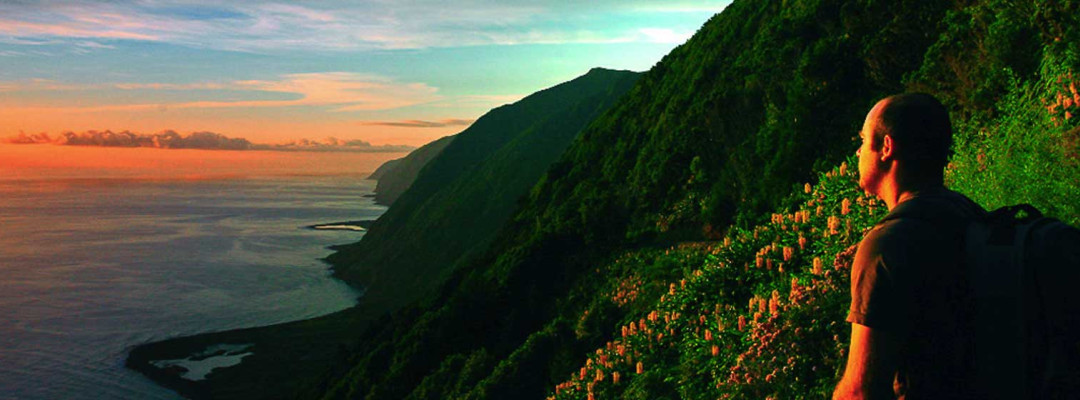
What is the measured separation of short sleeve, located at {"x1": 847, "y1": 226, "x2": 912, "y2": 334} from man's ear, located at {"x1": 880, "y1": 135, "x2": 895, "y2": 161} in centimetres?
45

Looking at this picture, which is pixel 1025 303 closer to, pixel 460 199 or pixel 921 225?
pixel 921 225

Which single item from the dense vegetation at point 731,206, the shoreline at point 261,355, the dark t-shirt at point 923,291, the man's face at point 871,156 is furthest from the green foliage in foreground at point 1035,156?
the shoreline at point 261,355

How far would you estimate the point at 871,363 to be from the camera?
2.84m

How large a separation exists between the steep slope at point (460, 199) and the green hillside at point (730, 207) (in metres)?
61.2

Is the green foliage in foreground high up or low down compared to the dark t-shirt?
up

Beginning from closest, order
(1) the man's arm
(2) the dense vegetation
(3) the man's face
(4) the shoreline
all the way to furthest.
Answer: (1) the man's arm < (3) the man's face < (2) the dense vegetation < (4) the shoreline

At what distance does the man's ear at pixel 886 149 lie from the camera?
10.1 ft

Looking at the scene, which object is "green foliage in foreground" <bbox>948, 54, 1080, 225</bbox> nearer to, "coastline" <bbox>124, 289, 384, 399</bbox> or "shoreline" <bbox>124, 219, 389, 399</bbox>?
"shoreline" <bbox>124, 219, 389, 399</bbox>

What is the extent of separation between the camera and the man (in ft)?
8.94

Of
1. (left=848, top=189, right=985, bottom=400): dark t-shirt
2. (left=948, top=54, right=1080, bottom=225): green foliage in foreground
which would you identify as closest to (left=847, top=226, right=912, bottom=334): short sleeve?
(left=848, top=189, right=985, bottom=400): dark t-shirt

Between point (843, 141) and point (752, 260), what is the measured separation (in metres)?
10.6

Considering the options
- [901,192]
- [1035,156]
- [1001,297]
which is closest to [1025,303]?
[1001,297]

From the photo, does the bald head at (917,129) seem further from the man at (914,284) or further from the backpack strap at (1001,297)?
the backpack strap at (1001,297)

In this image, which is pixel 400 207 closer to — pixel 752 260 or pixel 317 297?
pixel 317 297
